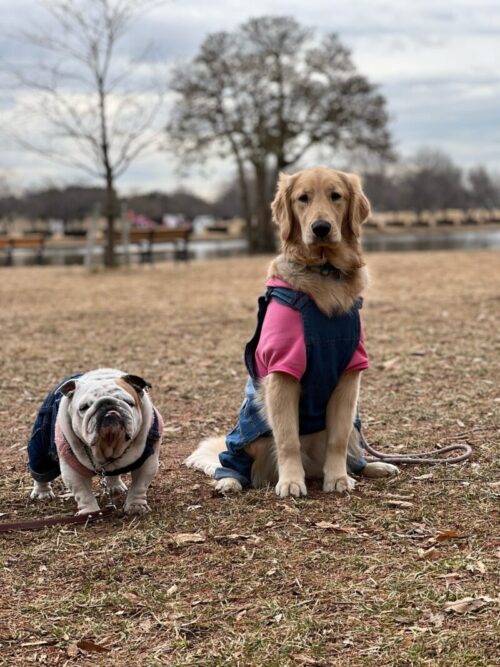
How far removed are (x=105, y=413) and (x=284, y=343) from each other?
0.97 m

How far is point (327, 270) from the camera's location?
4414mm

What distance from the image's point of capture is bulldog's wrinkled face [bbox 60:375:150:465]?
3719 millimetres

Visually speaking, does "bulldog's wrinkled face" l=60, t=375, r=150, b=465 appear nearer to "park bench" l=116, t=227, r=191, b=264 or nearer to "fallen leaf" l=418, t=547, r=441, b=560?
"fallen leaf" l=418, t=547, r=441, b=560

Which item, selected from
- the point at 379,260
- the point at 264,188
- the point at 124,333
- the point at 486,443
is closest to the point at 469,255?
the point at 379,260

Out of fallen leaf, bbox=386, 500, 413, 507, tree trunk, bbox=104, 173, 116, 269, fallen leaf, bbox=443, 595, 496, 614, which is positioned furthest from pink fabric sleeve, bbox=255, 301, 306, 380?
tree trunk, bbox=104, 173, 116, 269

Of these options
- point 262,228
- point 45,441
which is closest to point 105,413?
point 45,441

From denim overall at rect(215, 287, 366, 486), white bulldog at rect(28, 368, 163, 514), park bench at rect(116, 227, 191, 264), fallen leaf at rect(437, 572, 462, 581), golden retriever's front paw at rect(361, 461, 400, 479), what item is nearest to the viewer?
fallen leaf at rect(437, 572, 462, 581)

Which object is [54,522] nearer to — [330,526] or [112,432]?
[112,432]

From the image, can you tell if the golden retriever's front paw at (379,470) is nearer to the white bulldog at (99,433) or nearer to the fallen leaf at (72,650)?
the white bulldog at (99,433)

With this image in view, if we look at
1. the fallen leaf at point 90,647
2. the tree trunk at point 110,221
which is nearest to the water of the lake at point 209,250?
the tree trunk at point 110,221

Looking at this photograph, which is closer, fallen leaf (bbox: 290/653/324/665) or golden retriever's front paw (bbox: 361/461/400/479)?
fallen leaf (bbox: 290/653/324/665)

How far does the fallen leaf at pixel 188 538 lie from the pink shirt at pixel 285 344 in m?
0.88

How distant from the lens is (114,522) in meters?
4.09

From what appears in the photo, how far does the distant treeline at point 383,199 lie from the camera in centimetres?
7169
